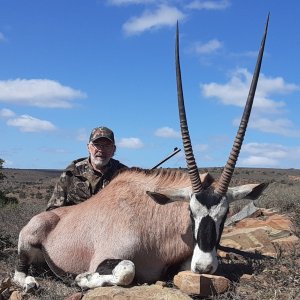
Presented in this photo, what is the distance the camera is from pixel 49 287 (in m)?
5.82

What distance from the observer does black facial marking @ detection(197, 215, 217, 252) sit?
4914mm

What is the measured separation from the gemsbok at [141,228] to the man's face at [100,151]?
806 mm

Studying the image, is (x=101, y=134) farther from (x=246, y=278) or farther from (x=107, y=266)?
(x=246, y=278)

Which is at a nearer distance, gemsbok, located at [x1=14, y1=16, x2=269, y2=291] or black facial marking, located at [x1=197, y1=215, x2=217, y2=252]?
black facial marking, located at [x1=197, y1=215, x2=217, y2=252]

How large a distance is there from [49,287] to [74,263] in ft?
1.34

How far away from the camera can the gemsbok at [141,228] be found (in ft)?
16.8

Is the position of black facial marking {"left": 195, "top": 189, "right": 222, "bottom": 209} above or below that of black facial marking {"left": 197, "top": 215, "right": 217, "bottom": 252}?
above

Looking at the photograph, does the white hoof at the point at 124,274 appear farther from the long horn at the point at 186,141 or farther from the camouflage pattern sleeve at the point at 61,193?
the camouflage pattern sleeve at the point at 61,193

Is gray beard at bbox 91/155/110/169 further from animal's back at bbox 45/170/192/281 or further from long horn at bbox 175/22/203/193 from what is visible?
long horn at bbox 175/22/203/193

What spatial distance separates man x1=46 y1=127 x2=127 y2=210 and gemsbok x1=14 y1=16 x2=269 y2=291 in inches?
24.3

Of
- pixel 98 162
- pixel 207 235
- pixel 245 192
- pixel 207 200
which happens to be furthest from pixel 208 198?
pixel 98 162

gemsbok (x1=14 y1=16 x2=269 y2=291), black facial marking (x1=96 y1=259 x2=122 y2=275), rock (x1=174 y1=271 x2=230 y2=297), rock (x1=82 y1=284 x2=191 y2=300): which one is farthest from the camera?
black facial marking (x1=96 y1=259 x2=122 y2=275)

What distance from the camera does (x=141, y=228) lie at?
566cm

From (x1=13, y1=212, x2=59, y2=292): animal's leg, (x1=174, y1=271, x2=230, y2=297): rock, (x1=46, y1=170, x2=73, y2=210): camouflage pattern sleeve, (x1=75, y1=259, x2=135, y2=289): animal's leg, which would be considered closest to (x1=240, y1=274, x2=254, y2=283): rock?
(x1=174, y1=271, x2=230, y2=297): rock
